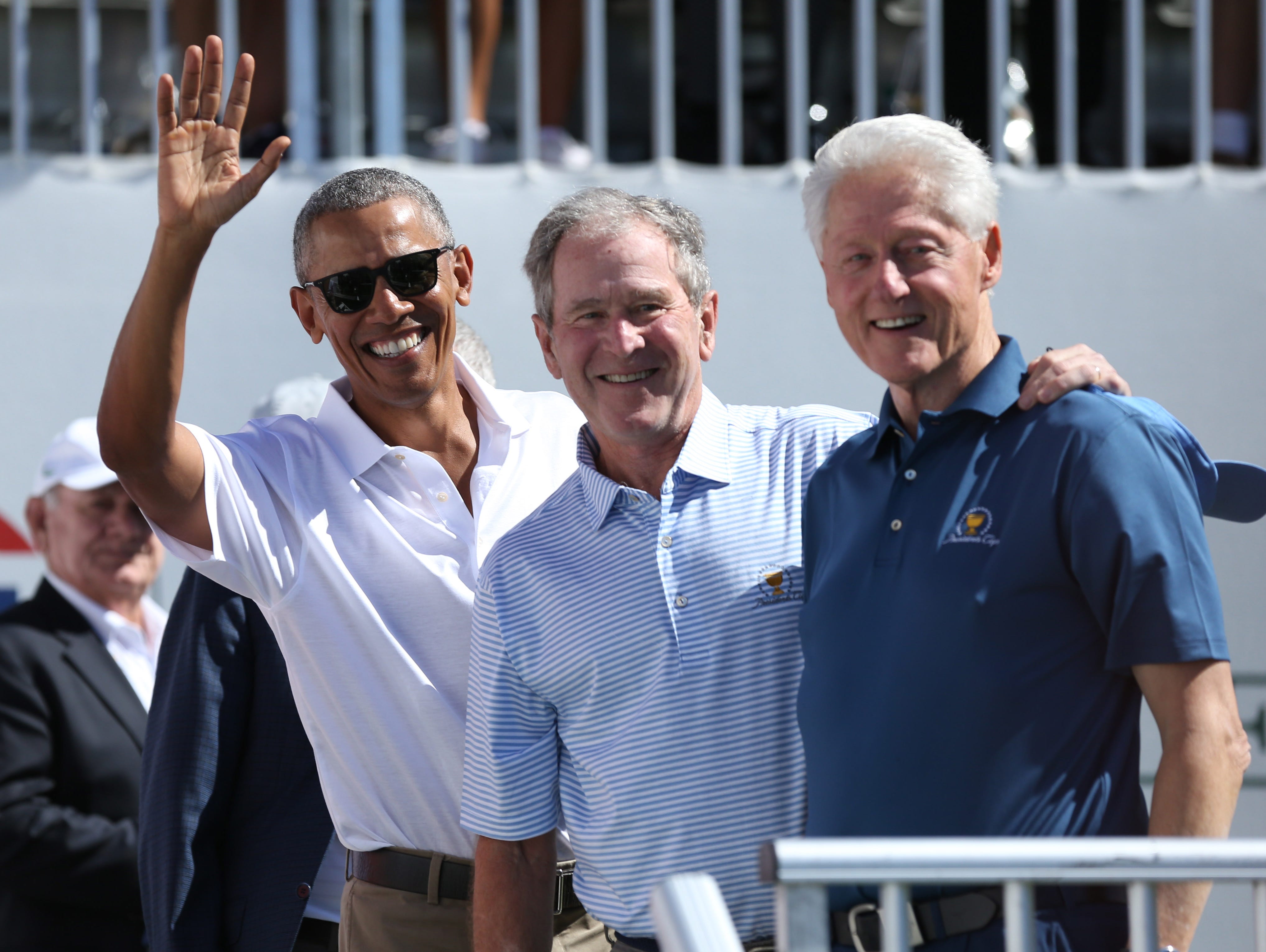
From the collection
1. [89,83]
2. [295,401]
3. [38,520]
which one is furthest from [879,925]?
[89,83]

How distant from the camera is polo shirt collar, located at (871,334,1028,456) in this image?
1.65 meters

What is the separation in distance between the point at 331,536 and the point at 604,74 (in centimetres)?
336

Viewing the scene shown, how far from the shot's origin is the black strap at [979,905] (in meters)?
1.52

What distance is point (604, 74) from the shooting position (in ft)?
17.1

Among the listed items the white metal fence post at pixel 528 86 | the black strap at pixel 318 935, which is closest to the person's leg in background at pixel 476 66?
the white metal fence post at pixel 528 86

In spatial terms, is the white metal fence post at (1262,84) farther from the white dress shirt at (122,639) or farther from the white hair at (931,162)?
the white dress shirt at (122,639)

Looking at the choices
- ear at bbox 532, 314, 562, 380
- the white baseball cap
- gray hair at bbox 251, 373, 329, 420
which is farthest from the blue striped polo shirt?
the white baseball cap

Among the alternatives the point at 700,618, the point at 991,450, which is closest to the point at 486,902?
the point at 700,618

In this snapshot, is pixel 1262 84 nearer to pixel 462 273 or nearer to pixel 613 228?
pixel 462 273

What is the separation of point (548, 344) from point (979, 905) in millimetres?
1038

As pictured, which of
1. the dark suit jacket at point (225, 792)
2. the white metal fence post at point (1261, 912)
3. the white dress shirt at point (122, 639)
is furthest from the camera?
the white dress shirt at point (122, 639)

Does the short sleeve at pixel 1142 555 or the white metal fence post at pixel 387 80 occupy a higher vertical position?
the white metal fence post at pixel 387 80

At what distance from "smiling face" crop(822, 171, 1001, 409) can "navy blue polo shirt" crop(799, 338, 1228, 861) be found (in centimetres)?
8

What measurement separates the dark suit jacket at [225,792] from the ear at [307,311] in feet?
1.86
